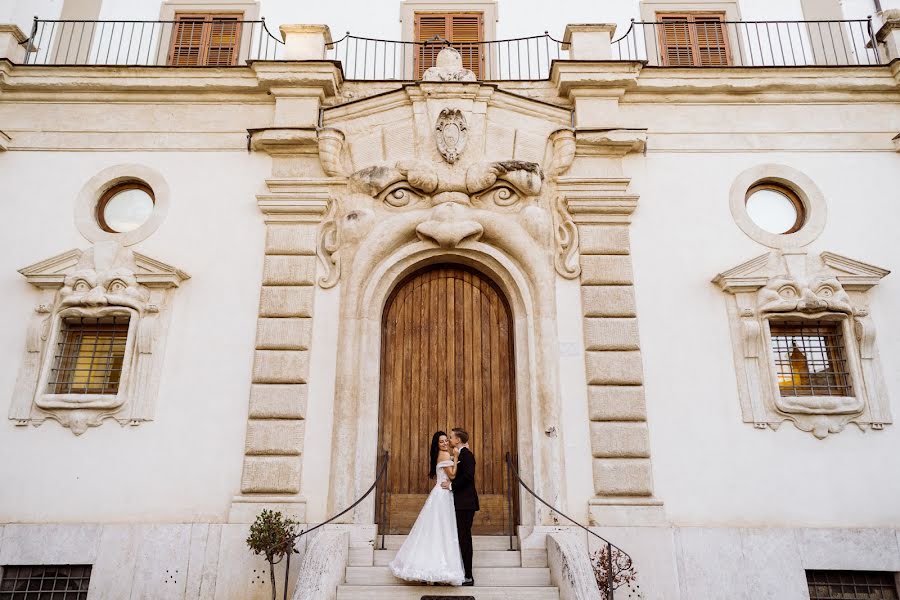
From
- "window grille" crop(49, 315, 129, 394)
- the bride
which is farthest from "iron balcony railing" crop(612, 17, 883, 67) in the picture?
"window grille" crop(49, 315, 129, 394)

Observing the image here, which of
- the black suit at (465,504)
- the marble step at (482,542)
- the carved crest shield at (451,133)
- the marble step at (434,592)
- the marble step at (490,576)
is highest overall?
the carved crest shield at (451,133)

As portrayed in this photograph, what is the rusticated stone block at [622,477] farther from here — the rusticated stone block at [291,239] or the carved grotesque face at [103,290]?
the carved grotesque face at [103,290]

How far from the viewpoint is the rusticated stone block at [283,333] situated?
27.5ft

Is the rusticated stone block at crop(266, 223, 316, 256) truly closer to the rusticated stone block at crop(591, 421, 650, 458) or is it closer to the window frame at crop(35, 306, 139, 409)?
the window frame at crop(35, 306, 139, 409)

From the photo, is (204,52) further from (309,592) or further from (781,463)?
(781,463)

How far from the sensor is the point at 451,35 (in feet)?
35.4

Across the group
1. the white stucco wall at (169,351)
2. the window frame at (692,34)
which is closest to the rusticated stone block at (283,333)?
the white stucco wall at (169,351)

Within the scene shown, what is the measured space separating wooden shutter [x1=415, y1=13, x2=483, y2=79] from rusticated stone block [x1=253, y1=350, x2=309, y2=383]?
5017 mm

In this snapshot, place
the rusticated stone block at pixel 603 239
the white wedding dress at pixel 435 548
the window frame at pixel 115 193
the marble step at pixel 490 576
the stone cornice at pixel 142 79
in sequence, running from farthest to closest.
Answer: the stone cornice at pixel 142 79
the window frame at pixel 115 193
the rusticated stone block at pixel 603 239
the marble step at pixel 490 576
the white wedding dress at pixel 435 548

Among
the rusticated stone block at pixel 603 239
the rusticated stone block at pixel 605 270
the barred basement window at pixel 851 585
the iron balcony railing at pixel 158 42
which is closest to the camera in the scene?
the barred basement window at pixel 851 585

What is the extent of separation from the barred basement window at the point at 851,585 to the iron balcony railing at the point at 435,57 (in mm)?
7728

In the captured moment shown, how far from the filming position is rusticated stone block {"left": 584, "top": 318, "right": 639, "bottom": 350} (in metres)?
8.36

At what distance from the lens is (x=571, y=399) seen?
8219 mm

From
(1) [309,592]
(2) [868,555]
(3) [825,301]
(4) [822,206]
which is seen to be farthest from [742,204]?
(1) [309,592]
